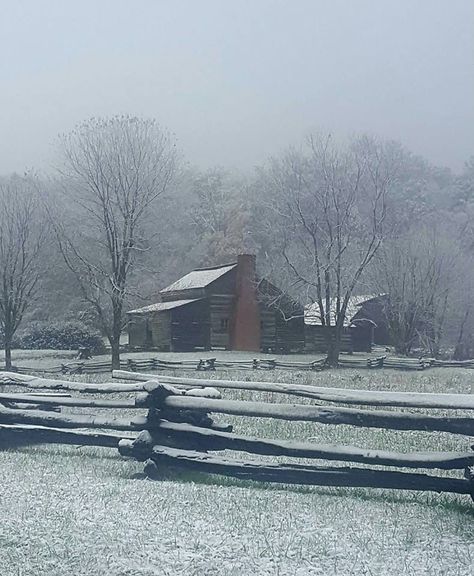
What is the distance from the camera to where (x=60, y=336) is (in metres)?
15.4

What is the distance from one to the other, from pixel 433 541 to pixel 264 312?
9944 millimetres

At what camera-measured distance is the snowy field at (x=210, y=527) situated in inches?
159

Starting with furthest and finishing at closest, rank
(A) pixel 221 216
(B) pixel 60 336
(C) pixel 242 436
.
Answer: (B) pixel 60 336 → (A) pixel 221 216 → (C) pixel 242 436

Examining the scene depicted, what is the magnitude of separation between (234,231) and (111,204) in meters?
4.38

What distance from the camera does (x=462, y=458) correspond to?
5445 millimetres

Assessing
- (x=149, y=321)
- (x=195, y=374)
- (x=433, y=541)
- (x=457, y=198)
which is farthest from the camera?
(x=457, y=198)

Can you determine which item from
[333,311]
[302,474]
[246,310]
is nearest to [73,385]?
[302,474]

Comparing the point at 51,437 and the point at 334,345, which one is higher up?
the point at 334,345

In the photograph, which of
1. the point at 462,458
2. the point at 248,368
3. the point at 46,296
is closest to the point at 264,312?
the point at 248,368

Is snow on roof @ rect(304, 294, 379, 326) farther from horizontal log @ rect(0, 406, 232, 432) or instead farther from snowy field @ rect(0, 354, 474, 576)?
snowy field @ rect(0, 354, 474, 576)

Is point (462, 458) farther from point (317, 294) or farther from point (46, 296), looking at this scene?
point (46, 296)

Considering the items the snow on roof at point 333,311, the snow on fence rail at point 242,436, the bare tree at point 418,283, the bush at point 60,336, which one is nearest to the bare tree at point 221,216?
the snow on roof at point 333,311

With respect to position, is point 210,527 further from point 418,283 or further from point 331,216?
point 331,216

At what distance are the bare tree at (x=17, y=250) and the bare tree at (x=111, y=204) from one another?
84 cm
